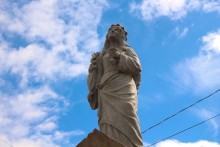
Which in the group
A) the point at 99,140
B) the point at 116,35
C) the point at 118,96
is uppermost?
the point at 116,35

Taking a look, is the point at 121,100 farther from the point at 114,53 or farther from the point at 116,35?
the point at 116,35

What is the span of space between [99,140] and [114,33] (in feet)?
12.0

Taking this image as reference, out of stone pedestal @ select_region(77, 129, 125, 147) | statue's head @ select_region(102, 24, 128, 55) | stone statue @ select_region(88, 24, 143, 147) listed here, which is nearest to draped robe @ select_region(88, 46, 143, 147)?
stone statue @ select_region(88, 24, 143, 147)

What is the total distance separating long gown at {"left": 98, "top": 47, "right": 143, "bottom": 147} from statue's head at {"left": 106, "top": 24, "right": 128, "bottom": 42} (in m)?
0.30

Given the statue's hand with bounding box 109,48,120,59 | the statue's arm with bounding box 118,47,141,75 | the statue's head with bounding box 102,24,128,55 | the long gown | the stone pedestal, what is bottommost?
the stone pedestal

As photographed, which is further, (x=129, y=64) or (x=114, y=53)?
(x=114, y=53)

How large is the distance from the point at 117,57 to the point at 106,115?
4.40 feet

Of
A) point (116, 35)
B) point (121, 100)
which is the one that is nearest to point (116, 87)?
point (121, 100)

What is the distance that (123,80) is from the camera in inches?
326

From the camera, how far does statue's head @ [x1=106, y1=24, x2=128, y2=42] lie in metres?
8.98

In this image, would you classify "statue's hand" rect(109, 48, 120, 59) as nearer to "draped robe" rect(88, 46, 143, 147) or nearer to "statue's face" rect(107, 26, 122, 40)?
"draped robe" rect(88, 46, 143, 147)

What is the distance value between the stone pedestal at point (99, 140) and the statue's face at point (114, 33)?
3566 millimetres

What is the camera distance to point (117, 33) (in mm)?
9016

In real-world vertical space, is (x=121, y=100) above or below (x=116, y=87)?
below
